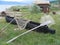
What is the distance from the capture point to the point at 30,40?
5.20m

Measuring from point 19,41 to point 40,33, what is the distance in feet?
3.76

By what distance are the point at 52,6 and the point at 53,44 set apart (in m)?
8.20

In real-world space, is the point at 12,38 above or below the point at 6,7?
above

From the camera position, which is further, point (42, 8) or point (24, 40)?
point (42, 8)

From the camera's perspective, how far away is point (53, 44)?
4.90 meters

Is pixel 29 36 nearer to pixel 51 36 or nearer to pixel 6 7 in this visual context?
pixel 51 36

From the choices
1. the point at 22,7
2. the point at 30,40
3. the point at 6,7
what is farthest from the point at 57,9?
the point at 30,40

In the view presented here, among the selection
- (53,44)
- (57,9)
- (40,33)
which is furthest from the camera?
(57,9)

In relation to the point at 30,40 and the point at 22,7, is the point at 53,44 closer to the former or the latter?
the point at 30,40

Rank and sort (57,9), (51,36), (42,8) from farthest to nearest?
(57,9) → (42,8) → (51,36)

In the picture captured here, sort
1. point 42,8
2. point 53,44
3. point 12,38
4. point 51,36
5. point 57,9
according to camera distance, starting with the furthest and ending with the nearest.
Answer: point 57,9 → point 42,8 → point 51,36 → point 12,38 → point 53,44

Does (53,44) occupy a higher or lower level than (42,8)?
higher

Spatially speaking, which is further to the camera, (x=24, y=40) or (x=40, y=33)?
(x=40, y=33)

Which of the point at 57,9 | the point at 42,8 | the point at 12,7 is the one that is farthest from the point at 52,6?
the point at 12,7
